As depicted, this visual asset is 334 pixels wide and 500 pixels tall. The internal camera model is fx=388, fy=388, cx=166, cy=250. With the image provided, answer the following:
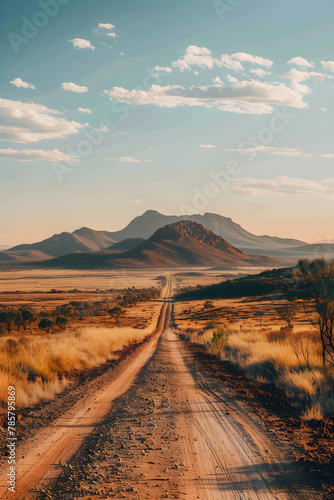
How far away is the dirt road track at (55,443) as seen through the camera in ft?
19.3

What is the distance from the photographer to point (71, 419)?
899 cm

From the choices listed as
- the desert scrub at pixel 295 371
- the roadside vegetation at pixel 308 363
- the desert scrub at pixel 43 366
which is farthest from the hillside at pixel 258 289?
the desert scrub at pixel 43 366

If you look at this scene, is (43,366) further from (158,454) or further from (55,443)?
(158,454)

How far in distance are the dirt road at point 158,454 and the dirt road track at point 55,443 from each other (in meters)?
0.02

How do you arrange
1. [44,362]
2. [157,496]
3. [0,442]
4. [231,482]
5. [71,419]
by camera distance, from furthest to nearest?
[44,362] → [71,419] → [0,442] → [231,482] → [157,496]

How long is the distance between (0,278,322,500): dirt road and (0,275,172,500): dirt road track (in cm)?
2

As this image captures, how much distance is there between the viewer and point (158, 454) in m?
6.92

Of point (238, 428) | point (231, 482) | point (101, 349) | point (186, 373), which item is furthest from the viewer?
point (101, 349)

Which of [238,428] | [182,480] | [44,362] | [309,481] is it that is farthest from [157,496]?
[44,362]

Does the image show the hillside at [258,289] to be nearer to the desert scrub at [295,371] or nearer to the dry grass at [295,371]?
the dry grass at [295,371]

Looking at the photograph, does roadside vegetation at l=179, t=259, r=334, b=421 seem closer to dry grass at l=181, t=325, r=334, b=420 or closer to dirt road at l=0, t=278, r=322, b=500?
dry grass at l=181, t=325, r=334, b=420

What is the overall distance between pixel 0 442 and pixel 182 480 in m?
3.73

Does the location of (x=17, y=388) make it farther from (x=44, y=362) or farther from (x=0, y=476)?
(x=0, y=476)

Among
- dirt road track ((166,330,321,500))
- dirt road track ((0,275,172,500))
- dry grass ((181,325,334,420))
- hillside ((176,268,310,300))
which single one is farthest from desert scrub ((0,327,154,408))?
hillside ((176,268,310,300))
